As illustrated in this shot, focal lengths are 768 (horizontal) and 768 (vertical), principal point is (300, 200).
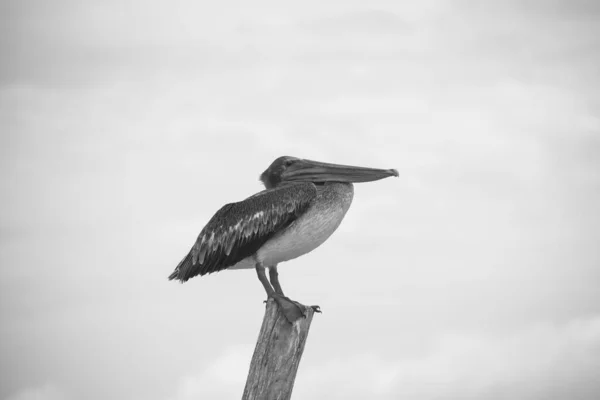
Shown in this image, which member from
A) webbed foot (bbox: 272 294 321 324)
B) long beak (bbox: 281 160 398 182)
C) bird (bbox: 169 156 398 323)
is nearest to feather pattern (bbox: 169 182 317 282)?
bird (bbox: 169 156 398 323)

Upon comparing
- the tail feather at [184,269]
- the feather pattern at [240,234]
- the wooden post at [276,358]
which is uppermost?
the feather pattern at [240,234]

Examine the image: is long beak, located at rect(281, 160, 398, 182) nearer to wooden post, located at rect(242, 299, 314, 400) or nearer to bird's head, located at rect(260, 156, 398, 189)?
bird's head, located at rect(260, 156, 398, 189)

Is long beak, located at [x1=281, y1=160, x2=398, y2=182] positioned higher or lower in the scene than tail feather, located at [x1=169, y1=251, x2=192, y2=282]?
higher

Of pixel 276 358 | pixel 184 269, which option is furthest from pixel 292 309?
pixel 184 269

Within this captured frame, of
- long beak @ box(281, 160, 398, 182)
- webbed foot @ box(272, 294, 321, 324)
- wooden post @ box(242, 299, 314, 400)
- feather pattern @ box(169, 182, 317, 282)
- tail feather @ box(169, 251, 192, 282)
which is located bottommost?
wooden post @ box(242, 299, 314, 400)

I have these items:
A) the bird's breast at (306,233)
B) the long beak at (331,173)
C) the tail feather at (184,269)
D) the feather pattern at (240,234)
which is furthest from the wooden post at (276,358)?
the long beak at (331,173)

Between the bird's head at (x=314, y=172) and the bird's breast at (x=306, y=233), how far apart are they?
54cm

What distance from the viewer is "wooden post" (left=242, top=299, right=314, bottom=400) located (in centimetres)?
739

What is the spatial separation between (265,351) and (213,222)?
98.7 inches

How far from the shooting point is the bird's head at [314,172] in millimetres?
10094

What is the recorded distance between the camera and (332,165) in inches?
406

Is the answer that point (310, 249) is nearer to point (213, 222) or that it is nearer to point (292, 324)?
point (213, 222)

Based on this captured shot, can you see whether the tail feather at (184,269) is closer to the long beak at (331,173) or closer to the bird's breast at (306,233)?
the bird's breast at (306,233)

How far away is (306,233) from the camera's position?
9.36 meters
